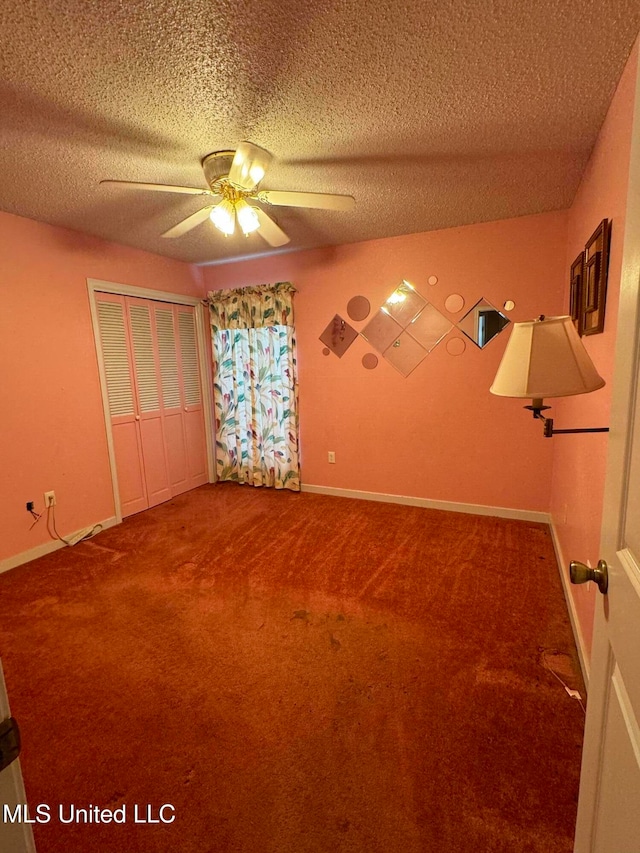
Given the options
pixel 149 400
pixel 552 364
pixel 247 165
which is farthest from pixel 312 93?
pixel 149 400

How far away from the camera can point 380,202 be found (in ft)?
8.55

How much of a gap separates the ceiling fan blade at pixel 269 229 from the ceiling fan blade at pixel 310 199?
11 cm

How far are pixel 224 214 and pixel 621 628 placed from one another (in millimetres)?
2232

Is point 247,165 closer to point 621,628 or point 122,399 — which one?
point 621,628

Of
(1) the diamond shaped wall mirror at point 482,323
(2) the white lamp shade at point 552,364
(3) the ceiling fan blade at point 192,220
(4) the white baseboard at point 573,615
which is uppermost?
(3) the ceiling fan blade at point 192,220

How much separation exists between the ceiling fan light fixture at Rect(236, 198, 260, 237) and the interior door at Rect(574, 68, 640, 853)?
1700 millimetres

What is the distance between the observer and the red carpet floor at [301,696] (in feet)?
3.92

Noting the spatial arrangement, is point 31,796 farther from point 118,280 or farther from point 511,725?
point 118,280

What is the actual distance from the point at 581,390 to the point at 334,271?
2940mm

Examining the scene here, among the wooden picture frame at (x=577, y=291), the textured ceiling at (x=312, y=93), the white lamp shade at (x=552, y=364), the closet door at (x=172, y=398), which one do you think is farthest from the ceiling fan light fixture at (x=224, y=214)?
the closet door at (x=172, y=398)

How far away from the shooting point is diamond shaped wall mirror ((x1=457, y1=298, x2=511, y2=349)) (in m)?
3.09

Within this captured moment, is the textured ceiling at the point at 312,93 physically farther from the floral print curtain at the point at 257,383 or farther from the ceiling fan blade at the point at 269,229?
the floral print curtain at the point at 257,383

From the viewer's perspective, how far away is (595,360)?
174 centimetres

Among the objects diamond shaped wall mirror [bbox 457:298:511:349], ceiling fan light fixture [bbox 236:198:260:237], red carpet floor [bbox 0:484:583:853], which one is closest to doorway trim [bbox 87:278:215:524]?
red carpet floor [bbox 0:484:583:853]
